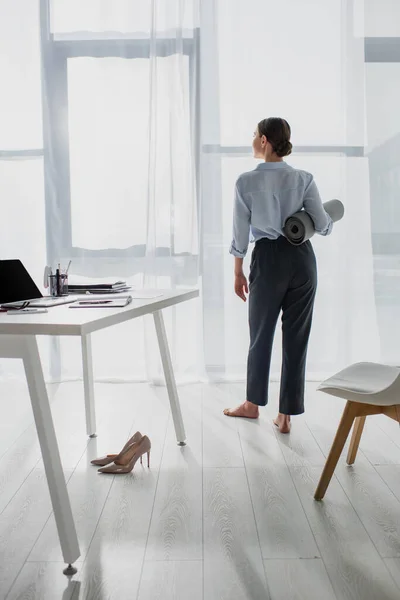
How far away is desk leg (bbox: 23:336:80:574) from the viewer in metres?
1.61

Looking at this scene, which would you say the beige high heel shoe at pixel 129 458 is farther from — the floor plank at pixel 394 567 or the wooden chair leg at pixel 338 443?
the floor plank at pixel 394 567

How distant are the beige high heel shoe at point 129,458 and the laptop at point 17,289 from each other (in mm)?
603

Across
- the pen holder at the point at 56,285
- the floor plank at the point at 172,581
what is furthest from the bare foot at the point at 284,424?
the floor plank at the point at 172,581

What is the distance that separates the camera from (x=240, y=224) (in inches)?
114

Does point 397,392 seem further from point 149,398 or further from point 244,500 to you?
point 149,398

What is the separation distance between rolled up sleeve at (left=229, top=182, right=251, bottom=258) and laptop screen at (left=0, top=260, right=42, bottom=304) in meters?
0.97

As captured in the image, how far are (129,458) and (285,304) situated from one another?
99 centimetres

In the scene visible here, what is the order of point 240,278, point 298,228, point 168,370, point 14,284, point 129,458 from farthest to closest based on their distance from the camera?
point 240,278
point 298,228
point 168,370
point 129,458
point 14,284

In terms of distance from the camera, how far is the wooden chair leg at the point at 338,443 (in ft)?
6.52

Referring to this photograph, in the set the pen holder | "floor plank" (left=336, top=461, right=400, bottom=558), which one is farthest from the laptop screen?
"floor plank" (left=336, top=461, right=400, bottom=558)

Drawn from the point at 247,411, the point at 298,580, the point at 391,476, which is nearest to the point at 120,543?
the point at 298,580

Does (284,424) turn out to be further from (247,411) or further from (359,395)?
(359,395)

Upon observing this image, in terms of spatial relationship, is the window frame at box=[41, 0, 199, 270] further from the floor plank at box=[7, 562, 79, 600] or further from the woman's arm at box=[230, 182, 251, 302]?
the floor plank at box=[7, 562, 79, 600]

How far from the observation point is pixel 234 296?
3793mm
